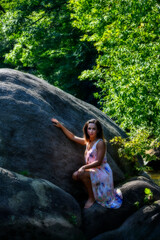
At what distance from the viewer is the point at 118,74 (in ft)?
41.2

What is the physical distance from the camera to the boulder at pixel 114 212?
607 cm

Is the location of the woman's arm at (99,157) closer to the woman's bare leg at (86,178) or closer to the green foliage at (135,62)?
the woman's bare leg at (86,178)

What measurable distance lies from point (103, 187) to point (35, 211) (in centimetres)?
162

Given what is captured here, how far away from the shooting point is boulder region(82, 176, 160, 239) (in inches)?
239

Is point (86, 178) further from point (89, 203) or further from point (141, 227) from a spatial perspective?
point (141, 227)

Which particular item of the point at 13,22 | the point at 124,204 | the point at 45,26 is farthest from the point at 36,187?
the point at 45,26

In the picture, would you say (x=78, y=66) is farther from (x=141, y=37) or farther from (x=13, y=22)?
(x=141, y=37)

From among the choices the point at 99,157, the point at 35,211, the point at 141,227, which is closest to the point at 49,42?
the point at 99,157

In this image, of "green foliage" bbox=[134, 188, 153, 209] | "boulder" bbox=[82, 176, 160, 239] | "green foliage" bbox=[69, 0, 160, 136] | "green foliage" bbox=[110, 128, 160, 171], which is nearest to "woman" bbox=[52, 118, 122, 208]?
"boulder" bbox=[82, 176, 160, 239]

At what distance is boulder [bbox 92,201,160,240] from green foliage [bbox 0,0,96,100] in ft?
51.5

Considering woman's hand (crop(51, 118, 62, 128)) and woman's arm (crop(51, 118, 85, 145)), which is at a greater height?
woman's hand (crop(51, 118, 62, 128))

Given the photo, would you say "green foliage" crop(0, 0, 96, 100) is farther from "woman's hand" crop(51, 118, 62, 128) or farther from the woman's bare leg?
the woman's bare leg

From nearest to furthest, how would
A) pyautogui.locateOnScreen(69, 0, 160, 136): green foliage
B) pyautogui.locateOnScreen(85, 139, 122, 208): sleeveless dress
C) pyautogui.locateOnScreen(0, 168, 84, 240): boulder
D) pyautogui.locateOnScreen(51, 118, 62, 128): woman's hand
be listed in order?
pyautogui.locateOnScreen(0, 168, 84, 240): boulder → pyautogui.locateOnScreen(85, 139, 122, 208): sleeveless dress → pyautogui.locateOnScreen(51, 118, 62, 128): woman's hand → pyautogui.locateOnScreen(69, 0, 160, 136): green foliage

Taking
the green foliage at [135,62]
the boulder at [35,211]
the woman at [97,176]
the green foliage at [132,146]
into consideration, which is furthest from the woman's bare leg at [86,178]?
the green foliage at [135,62]
